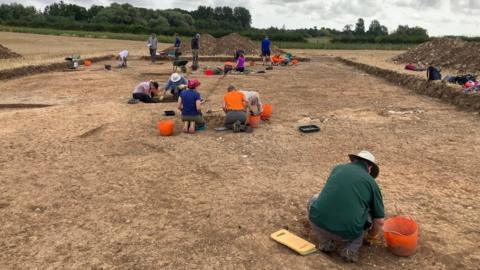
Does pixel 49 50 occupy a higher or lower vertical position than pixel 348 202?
higher

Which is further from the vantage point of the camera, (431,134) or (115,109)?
(115,109)

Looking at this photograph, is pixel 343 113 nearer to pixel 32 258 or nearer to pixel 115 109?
pixel 115 109

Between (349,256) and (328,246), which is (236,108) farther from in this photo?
(349,256)

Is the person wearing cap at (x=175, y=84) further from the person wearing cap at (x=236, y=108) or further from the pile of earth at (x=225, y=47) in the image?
the pile of earth at (x=225, y=47)

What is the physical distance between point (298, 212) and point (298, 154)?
2637 mm

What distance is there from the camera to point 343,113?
1177cm

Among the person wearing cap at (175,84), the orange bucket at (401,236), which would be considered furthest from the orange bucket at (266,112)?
the orange bucket at (401,236)

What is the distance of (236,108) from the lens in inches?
370

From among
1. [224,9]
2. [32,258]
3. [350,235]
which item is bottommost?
[32,258]

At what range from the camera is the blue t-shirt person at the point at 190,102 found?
30.7 ft

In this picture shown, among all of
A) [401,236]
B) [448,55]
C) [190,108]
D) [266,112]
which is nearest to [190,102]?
[190,108]

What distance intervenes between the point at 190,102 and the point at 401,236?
597 cm

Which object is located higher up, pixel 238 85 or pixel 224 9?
pixel 224 9

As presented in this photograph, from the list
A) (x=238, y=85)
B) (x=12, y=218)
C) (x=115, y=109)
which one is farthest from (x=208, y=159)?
(x=238, y=85)
